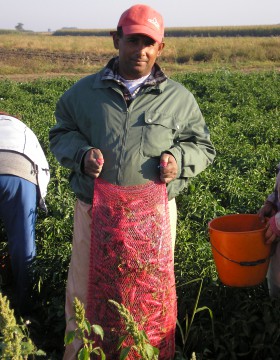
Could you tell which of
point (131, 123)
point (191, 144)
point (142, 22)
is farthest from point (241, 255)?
point (142, 22)

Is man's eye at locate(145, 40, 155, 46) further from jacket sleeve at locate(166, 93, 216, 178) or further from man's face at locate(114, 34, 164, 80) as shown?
jacket sleeve at locate(166, 93, 216, 178)

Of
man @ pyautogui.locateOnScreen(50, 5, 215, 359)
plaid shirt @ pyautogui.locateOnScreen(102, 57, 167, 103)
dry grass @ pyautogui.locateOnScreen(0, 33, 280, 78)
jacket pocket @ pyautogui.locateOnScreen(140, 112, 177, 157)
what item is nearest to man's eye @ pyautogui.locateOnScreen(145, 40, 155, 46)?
man @ pyautogui.locateOnScreen(50, 5, 215, 359)

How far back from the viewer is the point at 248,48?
107 feet

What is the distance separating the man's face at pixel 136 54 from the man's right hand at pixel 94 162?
0.45 m

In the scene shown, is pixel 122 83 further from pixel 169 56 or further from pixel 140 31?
pixel 169 56

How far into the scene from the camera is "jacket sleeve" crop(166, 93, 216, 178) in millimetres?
2949

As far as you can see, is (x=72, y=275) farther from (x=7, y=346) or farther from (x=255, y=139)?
(x=255, y=139)

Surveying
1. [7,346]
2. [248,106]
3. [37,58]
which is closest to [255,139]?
[248,106]

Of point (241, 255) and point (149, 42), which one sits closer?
point (149, 42)

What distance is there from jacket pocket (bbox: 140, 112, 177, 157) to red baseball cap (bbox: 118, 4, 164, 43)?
0.39m

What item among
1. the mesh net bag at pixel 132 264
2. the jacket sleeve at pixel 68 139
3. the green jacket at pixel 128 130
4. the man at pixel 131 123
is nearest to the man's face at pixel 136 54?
the man at pixel 131 123

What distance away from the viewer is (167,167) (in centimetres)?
284

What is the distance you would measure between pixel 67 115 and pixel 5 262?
2.05m

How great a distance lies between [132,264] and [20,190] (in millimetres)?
1351
